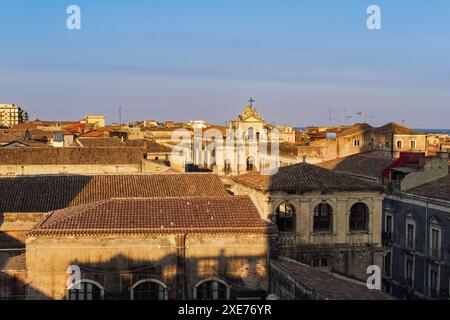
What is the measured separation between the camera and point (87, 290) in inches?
854

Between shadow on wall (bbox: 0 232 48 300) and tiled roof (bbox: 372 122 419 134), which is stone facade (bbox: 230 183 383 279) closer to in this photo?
shadow on wall (bbox: 0 232 48 300)

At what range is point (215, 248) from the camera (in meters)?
22.5

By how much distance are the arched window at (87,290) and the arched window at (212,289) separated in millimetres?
3548

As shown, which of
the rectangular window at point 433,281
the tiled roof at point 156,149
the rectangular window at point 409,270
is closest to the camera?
the rectangular window at point 433,281

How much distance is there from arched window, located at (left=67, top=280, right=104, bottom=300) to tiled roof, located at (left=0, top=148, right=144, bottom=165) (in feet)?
110

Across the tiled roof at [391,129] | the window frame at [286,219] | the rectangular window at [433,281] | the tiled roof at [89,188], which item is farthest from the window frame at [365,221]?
the tiled roof at [391,129]

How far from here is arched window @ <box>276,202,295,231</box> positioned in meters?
27.1

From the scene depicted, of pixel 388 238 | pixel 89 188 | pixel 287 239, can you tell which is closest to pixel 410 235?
pixel 388 238

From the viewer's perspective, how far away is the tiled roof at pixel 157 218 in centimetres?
2208

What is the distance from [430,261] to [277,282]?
49.8 ft

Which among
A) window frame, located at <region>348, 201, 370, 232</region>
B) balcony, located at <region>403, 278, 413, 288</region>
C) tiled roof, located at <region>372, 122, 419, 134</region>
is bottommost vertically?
balcony, located at <region>403, 278, 413, 288</region>

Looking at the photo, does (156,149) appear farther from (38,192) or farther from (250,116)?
(38,192)

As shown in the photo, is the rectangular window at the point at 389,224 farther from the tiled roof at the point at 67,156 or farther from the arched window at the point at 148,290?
the tiled roof at the point at 67,156

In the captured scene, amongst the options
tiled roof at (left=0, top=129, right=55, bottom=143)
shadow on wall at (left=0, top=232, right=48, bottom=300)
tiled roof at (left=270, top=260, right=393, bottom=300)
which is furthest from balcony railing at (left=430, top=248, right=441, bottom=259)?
tiled roof at (left=0, top=129, right=55, bottom=143)
